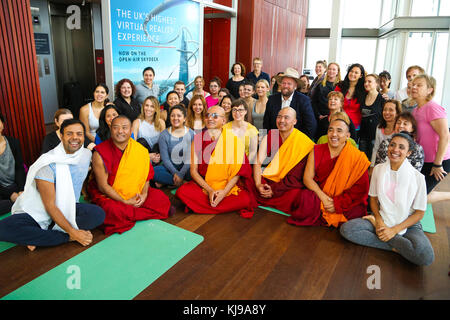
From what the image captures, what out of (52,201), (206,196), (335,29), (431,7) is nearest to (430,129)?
(206,196)

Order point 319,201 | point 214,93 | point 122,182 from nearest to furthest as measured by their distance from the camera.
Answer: point 122,182 < point 319,201 < point 214,93

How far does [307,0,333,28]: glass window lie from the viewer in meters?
12.5

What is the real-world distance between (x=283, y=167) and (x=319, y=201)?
55 cm

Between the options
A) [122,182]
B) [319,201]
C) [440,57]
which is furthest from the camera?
[440,57]

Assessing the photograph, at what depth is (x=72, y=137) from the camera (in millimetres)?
2582

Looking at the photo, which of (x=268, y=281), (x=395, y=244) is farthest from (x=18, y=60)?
(x=395, y=244)

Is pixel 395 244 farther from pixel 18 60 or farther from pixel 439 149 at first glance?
pixel 18 60

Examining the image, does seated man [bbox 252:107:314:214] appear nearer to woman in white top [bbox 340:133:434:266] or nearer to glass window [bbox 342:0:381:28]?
woman in white top [bbox 340:133:434:266]

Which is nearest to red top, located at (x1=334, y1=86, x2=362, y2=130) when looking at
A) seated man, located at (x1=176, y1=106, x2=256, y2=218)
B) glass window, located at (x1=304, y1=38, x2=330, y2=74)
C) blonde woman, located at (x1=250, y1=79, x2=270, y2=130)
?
blonde woman, located at (x1=250, y1=79, x2=270, y2=130)

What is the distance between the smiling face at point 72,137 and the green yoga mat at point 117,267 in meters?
0.83

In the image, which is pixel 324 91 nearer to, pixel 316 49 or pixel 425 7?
pixel 425 7

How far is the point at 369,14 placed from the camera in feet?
39.7

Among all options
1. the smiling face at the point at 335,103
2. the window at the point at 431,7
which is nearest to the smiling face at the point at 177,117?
the smiling face at the point at 335,103

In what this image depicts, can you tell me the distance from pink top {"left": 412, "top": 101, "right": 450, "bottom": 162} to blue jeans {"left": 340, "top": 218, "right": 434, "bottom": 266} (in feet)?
3.12
